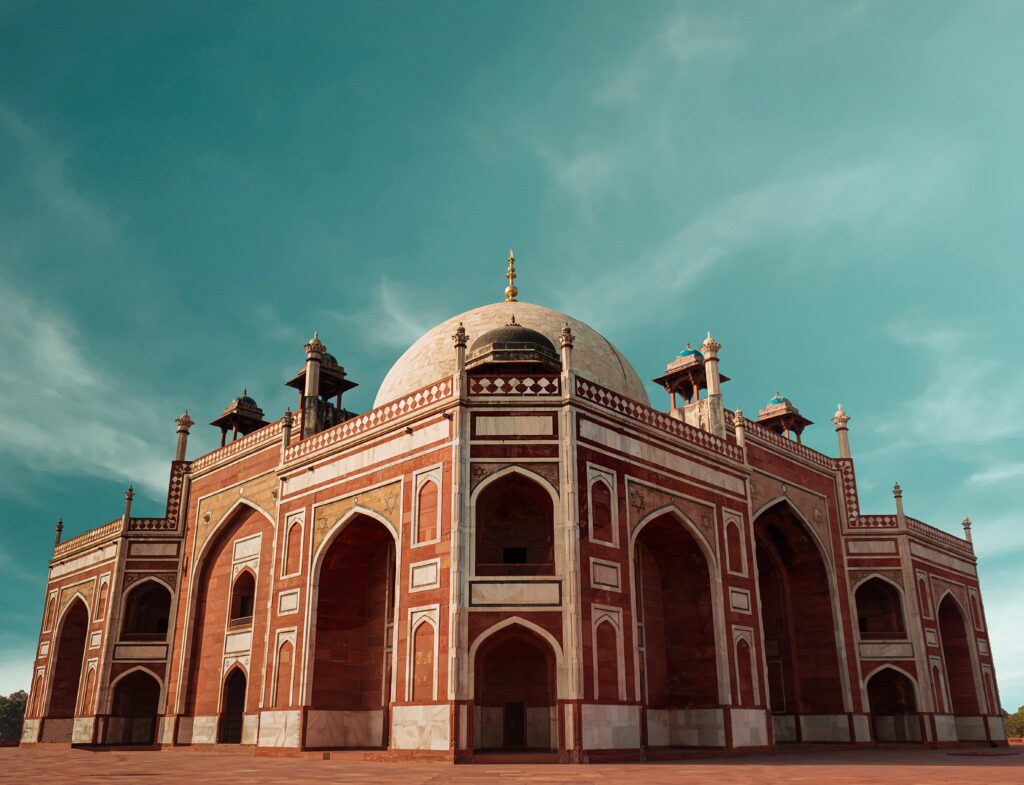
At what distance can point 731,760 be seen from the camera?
1638 centimetres

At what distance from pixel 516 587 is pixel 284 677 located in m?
6.60

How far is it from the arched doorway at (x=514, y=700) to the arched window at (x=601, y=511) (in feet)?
8.81

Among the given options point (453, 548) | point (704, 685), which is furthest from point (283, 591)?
point (704, 685)

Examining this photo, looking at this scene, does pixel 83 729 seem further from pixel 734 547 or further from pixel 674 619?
pixel 734 547

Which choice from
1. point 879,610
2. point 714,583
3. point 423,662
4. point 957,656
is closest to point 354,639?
point 423,662

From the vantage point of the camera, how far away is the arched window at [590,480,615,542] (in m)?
16.8

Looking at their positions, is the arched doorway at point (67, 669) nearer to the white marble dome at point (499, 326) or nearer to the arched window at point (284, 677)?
the arched window at point (284, 677)

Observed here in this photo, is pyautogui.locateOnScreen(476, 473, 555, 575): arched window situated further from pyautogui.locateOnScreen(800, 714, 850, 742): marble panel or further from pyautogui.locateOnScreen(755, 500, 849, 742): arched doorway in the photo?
pyautogui.locateOnScreen(800, 714, 850, 742): marble panel

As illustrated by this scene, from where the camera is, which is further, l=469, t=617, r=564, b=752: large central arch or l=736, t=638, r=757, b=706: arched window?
l=736, t=638, r=757, b=706: arched window

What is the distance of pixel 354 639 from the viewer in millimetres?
19625

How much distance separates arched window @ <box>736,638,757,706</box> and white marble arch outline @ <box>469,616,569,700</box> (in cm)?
525

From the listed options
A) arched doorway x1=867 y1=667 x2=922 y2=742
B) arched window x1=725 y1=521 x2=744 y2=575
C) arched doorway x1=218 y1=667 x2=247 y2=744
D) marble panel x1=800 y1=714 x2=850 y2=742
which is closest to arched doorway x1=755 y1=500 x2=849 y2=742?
marble panel x1=800 y1=714 x2=850 y2=742

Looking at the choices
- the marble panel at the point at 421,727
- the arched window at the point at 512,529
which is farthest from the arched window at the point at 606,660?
the marble panel at the point at 421,727

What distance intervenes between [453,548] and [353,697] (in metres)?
5.44
